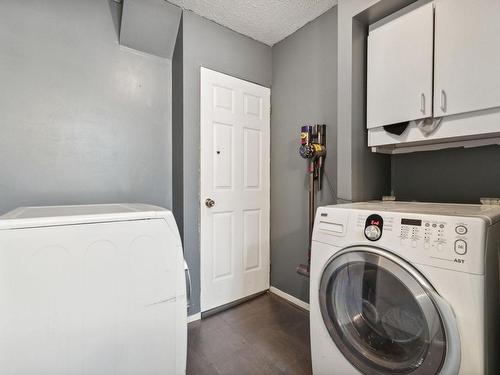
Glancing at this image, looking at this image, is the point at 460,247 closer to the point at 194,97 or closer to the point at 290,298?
the point at 290,298

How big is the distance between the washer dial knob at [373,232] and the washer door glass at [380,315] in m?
0.06

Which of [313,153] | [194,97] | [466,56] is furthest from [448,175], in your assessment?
[194,97]

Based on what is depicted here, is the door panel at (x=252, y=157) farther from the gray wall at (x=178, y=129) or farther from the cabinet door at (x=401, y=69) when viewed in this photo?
the cabinet door at (x=401, y=69)

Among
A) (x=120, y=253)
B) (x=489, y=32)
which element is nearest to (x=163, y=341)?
(x=120, y=253)

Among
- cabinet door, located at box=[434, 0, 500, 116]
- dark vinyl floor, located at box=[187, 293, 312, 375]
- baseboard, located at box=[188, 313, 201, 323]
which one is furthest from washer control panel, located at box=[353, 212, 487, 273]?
baseboard, located at box=[188, 313, 201, 323]

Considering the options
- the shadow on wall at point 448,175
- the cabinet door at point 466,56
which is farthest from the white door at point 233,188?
the cabinet door at point 466,56

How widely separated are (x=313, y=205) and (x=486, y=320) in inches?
49.7

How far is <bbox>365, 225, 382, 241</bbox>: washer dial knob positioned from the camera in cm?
105

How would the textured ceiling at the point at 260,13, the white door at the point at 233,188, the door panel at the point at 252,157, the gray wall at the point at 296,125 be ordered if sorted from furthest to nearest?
the door panel at the point at 252,157, the white door at the point at 233,188, the gray wall at the point at 296,125, the textured ceiling at the point at 260,13

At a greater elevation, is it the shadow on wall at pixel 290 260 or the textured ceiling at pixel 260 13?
the textured ceiling at pixel 260 13

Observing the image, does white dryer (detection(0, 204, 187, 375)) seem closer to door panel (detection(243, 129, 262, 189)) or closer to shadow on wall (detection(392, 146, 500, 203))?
door panel (detection(243, 129, 262, 189))

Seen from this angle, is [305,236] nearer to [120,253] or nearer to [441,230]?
[441,230]

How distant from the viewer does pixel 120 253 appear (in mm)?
1073

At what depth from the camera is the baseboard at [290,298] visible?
218cm
